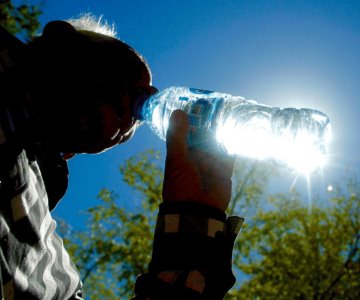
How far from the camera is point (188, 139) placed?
1778mm

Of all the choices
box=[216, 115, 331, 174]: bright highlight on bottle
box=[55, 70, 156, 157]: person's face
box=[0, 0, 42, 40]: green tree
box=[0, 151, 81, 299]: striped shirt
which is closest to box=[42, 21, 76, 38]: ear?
box=[55, 70, 156, 157]: person's face

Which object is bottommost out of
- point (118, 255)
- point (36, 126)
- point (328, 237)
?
point (118, 255)

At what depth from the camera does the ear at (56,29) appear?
1922 millimetres

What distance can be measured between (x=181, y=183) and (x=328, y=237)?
1768cm

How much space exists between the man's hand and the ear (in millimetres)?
713

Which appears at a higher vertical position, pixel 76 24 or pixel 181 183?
pixel 76 24

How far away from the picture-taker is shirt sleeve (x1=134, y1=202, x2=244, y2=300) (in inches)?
54.0

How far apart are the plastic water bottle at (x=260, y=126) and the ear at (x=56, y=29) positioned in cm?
48

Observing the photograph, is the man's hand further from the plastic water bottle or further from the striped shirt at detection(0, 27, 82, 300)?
the striped shirt at detection(0, 27, 82, 300)

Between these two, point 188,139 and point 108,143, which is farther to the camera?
point 108,143

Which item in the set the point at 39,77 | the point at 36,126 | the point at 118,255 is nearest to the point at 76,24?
the point at 39,77

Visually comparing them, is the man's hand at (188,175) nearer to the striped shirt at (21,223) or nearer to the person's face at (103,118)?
the person's face at (103,118)

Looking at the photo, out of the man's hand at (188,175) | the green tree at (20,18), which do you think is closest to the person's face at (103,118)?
the man's hand at (188,175)

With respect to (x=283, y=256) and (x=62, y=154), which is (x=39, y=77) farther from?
(x=283, y=256)
